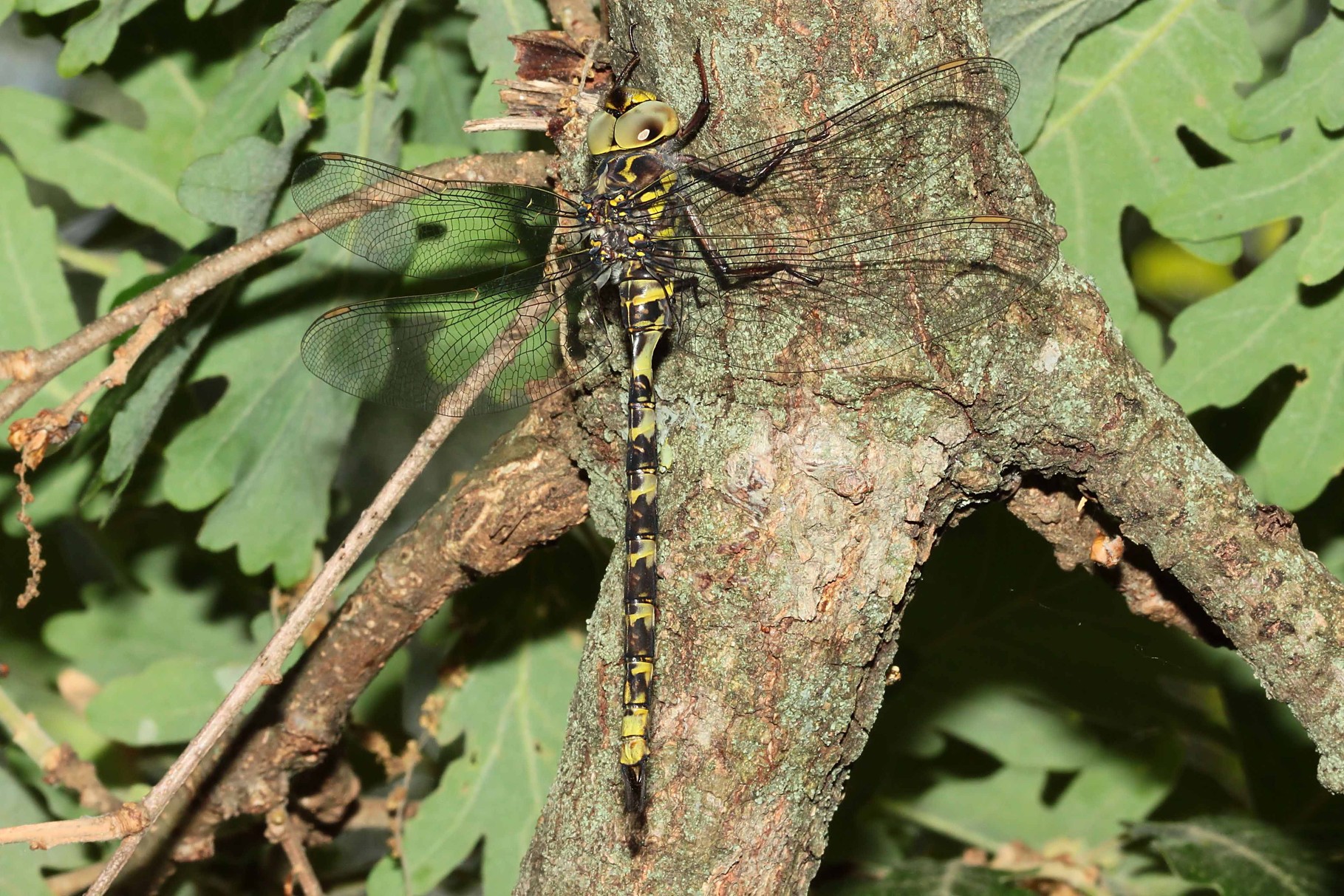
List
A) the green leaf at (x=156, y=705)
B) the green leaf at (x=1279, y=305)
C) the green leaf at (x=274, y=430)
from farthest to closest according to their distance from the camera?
1. the green leaf at (x=156, y=705)
2. the green leaf at (x=274, y=430)
3. the green leaf at (x=1279, y=305)

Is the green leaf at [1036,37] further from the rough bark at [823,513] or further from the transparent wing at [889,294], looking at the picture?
the transparent wing at [889,294]

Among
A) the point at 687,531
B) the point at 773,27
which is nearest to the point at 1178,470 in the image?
the point at 687,531

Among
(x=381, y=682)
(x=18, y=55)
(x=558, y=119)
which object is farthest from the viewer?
(x=18, y=55)

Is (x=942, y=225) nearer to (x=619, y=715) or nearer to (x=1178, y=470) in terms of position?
(x=1178, y=470)

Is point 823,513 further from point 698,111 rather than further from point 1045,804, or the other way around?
point 1045,804

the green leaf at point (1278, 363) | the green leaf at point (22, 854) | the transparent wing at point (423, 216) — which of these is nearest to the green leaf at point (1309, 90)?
the green leaf at point (1278, 363)

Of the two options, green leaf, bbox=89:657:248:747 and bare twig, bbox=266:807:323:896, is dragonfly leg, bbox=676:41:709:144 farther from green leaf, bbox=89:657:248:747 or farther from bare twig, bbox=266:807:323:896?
green leaf, bbox=89:657:248:747

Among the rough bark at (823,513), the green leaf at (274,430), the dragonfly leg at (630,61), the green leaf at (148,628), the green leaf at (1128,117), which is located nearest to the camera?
the rough bark at (823,513)
